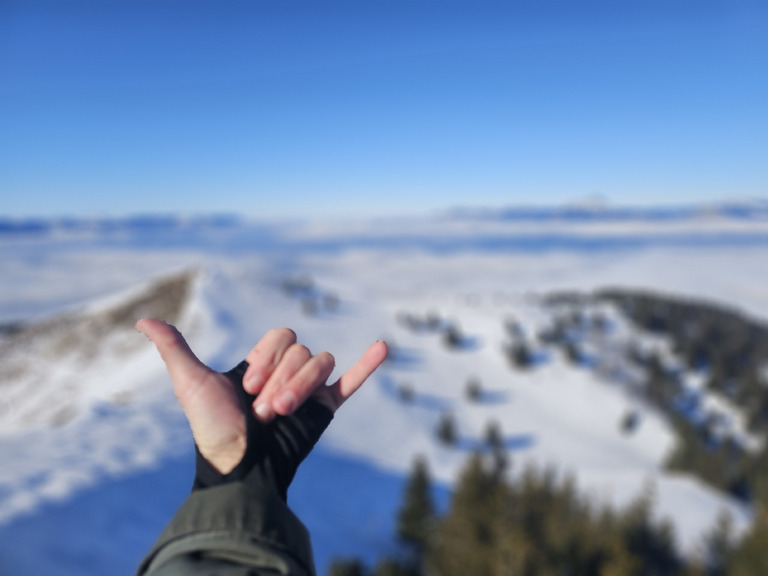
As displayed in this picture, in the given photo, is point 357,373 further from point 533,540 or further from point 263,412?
point 533,540

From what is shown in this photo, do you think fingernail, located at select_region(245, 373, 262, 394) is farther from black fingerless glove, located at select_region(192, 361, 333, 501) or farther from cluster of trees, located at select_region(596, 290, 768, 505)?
cluster of trees, located at select_region(596, 290, 768, 505)

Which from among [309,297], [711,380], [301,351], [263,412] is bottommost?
[711,380]

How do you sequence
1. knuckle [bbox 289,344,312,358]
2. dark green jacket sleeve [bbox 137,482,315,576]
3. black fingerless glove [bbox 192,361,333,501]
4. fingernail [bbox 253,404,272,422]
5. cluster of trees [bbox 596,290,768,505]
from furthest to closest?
cluster of trees [bbox 596,290,768,505]
knuckle [bbox 289,344,312,358]
fingernail [bbox 253,404,272,422]
black fingerless glove [bbox 192,361,333,501]
dark green jacket sleeve [bbox 137,482,315,576]

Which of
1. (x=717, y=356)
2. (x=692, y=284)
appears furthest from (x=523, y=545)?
(x=692, y=284)

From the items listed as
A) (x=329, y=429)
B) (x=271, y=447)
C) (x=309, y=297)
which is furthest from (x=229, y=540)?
(x=309, y=297)

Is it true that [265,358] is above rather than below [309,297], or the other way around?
above

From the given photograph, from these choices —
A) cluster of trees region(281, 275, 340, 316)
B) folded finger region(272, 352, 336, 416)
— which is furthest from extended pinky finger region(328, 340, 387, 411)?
cluster of trees region(281, 275, 340, 316)
